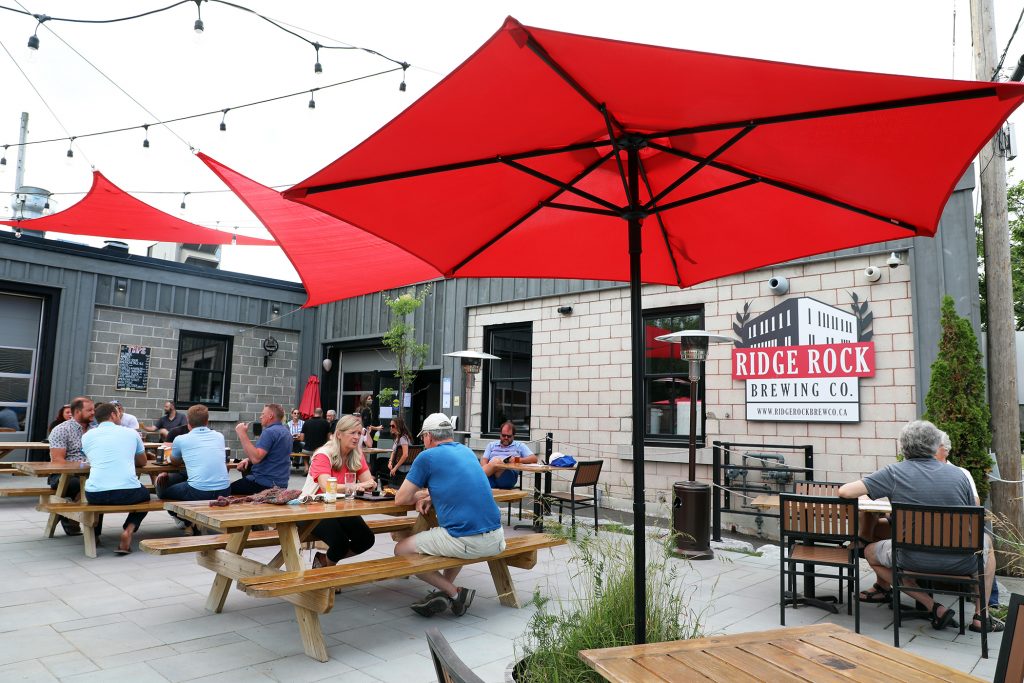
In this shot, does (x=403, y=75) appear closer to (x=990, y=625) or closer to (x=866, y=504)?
(x=866, y=504)

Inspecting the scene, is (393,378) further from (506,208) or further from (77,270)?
(506,208)

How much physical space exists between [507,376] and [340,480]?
6.04 meters

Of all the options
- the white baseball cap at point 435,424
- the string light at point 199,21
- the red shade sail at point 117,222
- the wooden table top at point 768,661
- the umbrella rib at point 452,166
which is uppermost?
the string light at point 199,21

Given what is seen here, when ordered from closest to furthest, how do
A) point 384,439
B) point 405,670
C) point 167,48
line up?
point 405,670 < point 167,48 < point 384,439

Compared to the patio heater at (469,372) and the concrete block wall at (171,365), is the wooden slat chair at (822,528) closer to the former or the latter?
the patio heater at (469,372)

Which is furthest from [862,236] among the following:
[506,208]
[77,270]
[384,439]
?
[77,270]

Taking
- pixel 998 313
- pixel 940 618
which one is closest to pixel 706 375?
pixel 998 313

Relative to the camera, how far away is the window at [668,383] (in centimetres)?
827

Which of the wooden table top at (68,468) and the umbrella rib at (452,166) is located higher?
the umbrella rib at (452,166)

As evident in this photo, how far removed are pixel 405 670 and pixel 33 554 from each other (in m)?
4.25

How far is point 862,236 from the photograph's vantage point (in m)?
3.22

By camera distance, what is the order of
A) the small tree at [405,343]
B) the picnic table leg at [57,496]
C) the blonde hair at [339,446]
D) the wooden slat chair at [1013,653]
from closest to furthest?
the wooden slat chair at [1013,653]
the blonde hair at [339,446]
the picnic table leg at [57,496]
the small tree at [405,343]

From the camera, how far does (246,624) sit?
383 centimetres

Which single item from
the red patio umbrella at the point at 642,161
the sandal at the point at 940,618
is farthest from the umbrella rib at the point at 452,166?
the sandal at the point at 940,618
